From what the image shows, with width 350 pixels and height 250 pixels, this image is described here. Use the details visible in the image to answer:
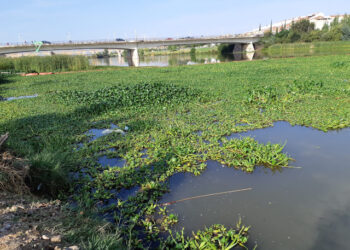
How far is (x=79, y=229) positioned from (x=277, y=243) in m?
2.47

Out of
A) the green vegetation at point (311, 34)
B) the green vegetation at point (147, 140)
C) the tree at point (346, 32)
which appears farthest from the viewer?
the green vegetation at point (311, 34)

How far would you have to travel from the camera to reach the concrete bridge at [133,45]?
40.5 m

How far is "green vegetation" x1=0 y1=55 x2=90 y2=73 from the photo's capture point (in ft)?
98.3

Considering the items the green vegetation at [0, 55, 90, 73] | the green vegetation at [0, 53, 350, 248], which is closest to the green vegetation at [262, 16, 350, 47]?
the green vegetation at [0, 55, 90, 73]

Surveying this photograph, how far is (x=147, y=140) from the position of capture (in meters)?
6.33

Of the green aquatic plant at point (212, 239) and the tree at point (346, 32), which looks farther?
the tree at point (346, 32)

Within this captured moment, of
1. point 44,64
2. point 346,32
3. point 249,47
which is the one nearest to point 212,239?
point 44,64

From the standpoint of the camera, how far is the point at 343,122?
6898mm

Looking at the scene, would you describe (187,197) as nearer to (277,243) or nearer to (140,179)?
(140,179)

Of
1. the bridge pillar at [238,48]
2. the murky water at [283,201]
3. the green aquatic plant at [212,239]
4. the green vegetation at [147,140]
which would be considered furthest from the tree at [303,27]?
the green aquatic plant at [212,239]

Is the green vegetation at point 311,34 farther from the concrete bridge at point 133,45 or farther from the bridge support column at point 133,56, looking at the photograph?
the bridge support column at point 133,56

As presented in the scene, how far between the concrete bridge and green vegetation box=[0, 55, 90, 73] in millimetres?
9465

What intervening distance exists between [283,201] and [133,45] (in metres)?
52.0

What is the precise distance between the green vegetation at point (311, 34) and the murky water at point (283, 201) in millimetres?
63007
